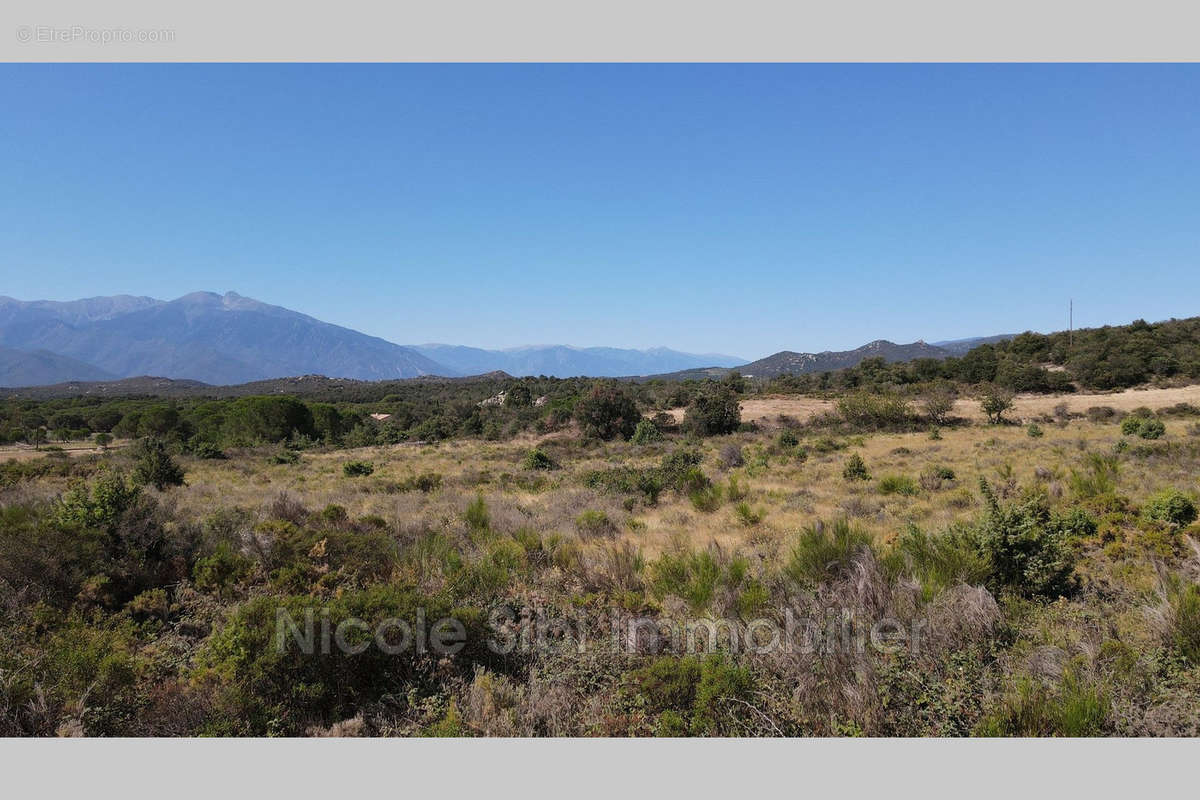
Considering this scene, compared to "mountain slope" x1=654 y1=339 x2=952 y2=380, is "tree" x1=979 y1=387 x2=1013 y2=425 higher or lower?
lower

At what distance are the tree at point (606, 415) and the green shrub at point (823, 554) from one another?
3000cm

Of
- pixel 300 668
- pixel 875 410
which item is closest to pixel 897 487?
pixel 300 668

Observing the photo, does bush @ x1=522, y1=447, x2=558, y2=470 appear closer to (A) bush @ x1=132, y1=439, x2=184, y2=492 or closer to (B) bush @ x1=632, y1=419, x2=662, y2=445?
(B) bush @ x1=632, y1=419, x2=662, y2=445

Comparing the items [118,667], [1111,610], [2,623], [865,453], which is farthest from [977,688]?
[865,453]

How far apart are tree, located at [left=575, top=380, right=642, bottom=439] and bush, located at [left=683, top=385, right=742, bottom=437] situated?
158 inches

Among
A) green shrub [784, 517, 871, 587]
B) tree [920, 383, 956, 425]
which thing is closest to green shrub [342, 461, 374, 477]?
green shrub [784, 517, 871, 587]

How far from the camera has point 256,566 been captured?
627 cm

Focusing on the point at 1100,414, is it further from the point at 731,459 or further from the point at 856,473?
the point at 856,473

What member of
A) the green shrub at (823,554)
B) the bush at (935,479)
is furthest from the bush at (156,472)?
the bush at (935,479)

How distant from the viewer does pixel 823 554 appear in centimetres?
591

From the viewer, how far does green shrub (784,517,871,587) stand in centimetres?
566

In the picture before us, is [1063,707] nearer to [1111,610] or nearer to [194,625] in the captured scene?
[1111,610]

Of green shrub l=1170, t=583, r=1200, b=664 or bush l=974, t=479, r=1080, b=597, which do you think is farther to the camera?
bush l=974, t=479, r=1080, b=597

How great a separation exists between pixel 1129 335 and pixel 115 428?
9883cm
